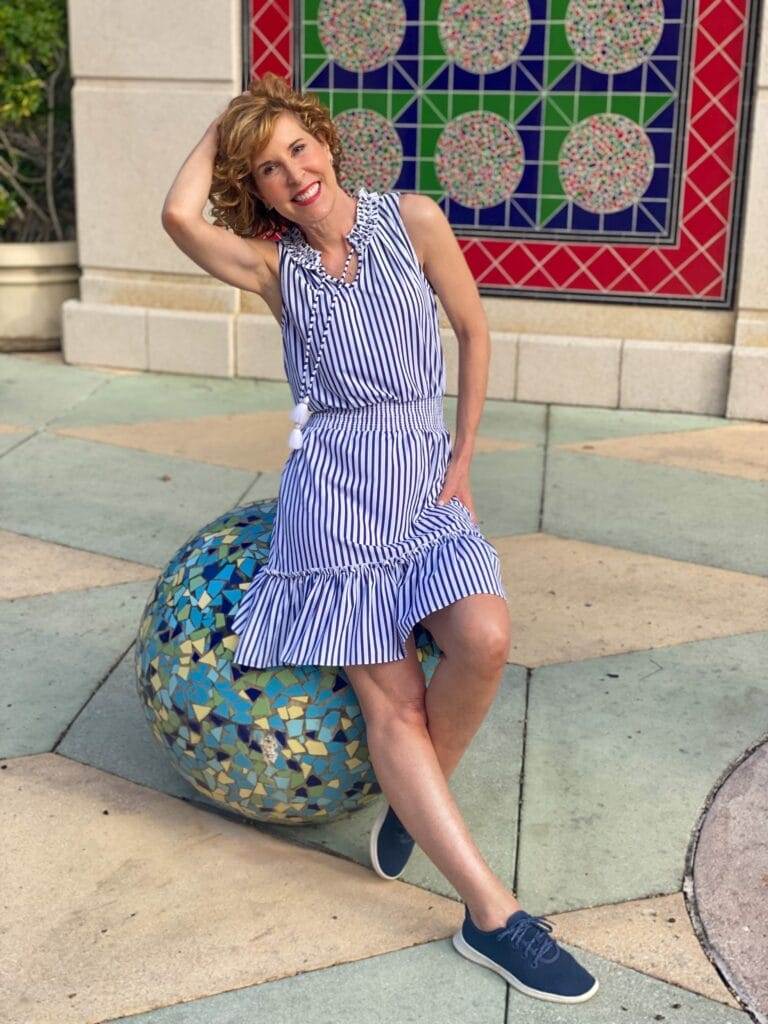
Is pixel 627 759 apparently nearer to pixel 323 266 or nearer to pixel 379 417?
pixel 379 417

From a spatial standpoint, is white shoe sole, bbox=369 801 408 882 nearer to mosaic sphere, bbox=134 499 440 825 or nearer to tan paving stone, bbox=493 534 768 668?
mosaic sphere, bbox=134 499 440 825

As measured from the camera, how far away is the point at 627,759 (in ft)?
12.6

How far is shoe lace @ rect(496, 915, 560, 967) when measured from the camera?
114 inches

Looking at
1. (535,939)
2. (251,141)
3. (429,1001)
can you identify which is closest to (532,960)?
(535,939)

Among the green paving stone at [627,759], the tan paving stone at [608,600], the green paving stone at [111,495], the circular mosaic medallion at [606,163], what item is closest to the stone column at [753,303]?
the circular mosaic medallion at [606,163]

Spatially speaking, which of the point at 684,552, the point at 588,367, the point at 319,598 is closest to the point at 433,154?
the point at 588,367

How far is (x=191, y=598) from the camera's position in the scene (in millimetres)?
3336

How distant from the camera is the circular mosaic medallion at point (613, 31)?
23.9 feet

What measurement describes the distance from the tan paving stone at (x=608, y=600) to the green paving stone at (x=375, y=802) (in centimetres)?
32

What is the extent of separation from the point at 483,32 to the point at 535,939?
19.0 feet

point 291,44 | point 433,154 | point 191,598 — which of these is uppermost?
point 291,44

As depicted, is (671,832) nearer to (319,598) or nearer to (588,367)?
(319,598)

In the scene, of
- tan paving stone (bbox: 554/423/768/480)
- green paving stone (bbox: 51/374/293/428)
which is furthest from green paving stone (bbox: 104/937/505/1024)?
green paving stone (bbox: 51/374/293/428)

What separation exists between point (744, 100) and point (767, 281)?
94cm
